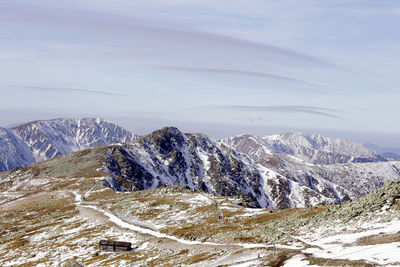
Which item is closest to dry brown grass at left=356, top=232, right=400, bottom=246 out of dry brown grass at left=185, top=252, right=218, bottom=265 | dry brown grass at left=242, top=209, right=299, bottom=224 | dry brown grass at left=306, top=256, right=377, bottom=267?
dry brown grass at left=306, top=256, right=377, bottom=267

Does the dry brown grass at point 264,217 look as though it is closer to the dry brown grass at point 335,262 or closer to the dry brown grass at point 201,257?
the dry brown grass at point 201,257

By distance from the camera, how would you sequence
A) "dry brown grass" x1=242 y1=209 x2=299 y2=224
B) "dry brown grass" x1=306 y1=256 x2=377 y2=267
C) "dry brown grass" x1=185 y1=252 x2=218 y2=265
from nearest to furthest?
"dry brown grass" x1=306 y1=256 x2=377 y2=267
"dry brown grass" x1=185 y1=252 x2=218 y2=265
"dry brown grass" x1=242 y1=209 x2=299 y2=224

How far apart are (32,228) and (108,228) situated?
31.5 metres

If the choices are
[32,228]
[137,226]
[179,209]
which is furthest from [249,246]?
[32,228]

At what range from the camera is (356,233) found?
152 feet

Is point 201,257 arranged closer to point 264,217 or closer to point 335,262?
point 335,262

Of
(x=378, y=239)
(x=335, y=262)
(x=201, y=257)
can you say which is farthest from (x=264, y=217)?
(x=335, y=262)

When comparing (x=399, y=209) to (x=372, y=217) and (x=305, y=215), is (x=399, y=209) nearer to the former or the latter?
(x=372, y=217)

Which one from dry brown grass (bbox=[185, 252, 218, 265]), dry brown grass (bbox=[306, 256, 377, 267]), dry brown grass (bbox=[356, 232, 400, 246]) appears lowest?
dry brown grass (bbox=[185, 252, 218, 265])

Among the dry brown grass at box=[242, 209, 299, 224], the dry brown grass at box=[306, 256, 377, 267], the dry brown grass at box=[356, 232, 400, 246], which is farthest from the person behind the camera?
the dry brown grass at box=[242, 209, 299, 224]

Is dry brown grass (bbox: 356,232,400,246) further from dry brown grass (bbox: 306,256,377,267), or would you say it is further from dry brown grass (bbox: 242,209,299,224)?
dry brown grass (bbox: 242,209,299,224)

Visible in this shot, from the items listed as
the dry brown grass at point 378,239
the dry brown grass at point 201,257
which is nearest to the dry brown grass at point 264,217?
the dry brown grass at point 201,257

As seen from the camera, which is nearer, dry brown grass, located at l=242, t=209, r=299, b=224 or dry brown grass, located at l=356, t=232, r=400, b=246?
dry brown grass, located at l=356, t=232, r=400, b=246

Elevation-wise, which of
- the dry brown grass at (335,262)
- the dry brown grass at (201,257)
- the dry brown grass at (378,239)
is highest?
the dry brown grass at (378,239)
